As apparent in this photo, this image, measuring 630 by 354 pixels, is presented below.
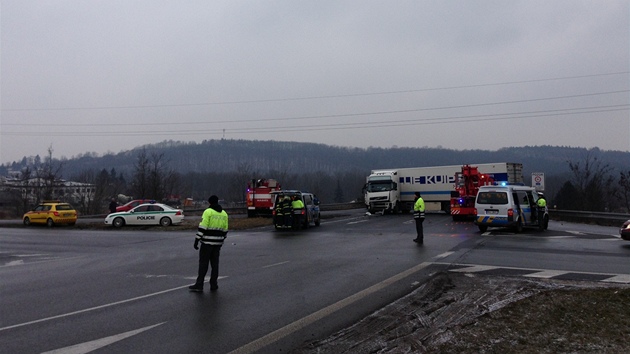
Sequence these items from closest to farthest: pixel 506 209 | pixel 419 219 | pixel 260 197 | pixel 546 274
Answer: pixel 546 274 → pixel 419 219 → pixel 506 209 → pixel 260 197

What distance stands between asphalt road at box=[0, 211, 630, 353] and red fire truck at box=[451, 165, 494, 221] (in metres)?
11.3

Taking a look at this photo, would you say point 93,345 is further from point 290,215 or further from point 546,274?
point 290,215

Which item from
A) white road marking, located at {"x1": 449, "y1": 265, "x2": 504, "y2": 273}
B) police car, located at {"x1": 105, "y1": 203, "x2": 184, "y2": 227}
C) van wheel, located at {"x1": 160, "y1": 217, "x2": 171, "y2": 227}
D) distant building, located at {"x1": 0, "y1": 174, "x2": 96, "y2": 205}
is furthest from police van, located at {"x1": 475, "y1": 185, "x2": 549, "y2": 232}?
distant building, located at {"x1": 0, "y1": 174, "x2": 96, "y2": 205}

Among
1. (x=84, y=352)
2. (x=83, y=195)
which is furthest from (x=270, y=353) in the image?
(x=83, y=195)

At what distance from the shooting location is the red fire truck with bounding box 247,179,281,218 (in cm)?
4131

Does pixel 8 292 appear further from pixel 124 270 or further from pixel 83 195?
pixel 83 195

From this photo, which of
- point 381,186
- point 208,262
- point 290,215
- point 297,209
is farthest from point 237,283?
point 381,186

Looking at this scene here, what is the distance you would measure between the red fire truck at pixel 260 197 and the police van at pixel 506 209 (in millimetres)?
19832

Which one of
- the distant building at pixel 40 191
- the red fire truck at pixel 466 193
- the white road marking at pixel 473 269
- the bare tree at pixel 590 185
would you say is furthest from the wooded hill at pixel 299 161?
the white road marking at pixel 473 269

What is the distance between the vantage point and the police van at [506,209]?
2377cm

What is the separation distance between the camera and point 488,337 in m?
6.39

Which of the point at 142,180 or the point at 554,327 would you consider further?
the point at 142,180

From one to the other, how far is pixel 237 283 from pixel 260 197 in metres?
30.4

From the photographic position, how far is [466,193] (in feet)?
111
